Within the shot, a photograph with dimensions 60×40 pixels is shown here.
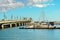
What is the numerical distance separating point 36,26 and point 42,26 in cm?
405

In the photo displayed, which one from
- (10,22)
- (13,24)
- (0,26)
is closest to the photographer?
(0,26)

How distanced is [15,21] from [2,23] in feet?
88.6

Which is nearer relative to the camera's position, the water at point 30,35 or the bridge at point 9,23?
the water at point 30,35

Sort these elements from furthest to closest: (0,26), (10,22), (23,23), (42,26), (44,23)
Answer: (23,23) → (10,22) → (0,26) → (44,23) → (42,26)

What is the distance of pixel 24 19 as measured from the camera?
193m

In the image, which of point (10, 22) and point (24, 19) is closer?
point (10, 22)

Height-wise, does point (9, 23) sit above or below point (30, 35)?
below

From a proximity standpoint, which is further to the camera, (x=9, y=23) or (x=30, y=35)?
(x=9, y=23)

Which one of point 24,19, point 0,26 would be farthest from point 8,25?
point 24,19

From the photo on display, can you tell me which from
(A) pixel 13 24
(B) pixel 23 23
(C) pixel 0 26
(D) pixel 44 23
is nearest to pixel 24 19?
(B) pixel 23 23

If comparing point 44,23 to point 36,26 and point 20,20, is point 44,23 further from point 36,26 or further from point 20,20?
point 20,20

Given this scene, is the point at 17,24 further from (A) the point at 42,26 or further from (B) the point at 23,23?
(A) the point at 42,26

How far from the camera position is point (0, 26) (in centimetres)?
14512

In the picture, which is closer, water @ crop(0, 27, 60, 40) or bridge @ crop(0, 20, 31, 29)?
water @ crop(0, 27, 60, 40)
